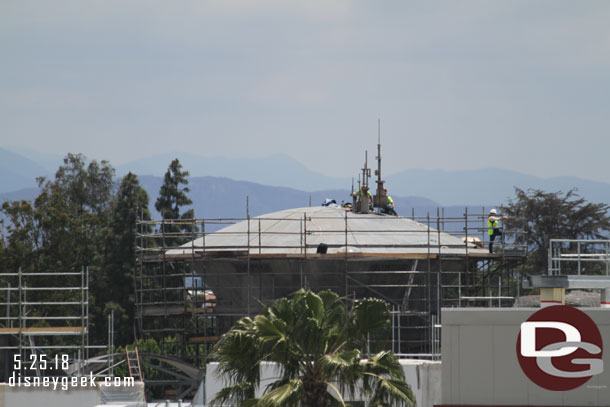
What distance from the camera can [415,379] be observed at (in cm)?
2895

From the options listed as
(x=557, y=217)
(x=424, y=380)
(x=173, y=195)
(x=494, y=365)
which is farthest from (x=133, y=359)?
(x=557, y=217)

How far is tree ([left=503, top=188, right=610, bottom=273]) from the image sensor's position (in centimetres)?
8731

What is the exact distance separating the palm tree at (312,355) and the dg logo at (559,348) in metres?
3.09

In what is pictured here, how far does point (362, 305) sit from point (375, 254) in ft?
60.8

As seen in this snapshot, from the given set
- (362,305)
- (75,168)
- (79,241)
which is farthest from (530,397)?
(75,168)

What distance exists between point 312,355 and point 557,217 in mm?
68173

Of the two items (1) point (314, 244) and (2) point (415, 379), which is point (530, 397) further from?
(1) point (314, 244)

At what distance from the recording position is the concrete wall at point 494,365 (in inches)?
958

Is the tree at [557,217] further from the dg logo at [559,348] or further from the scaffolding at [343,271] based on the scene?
the dg logo at [559,348]

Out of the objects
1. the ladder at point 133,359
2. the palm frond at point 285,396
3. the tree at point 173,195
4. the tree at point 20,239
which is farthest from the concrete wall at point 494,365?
the tree at point 173,195

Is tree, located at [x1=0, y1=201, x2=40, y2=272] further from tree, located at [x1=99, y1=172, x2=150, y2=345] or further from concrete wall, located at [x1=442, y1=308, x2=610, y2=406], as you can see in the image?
concrete wall, located at [x1=442, y1=308, x2=610, y2=406]

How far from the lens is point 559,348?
2397cm

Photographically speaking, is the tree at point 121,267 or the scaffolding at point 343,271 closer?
the scaffolding at point 343,271

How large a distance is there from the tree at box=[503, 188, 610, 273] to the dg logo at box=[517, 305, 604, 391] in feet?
Result: 207
